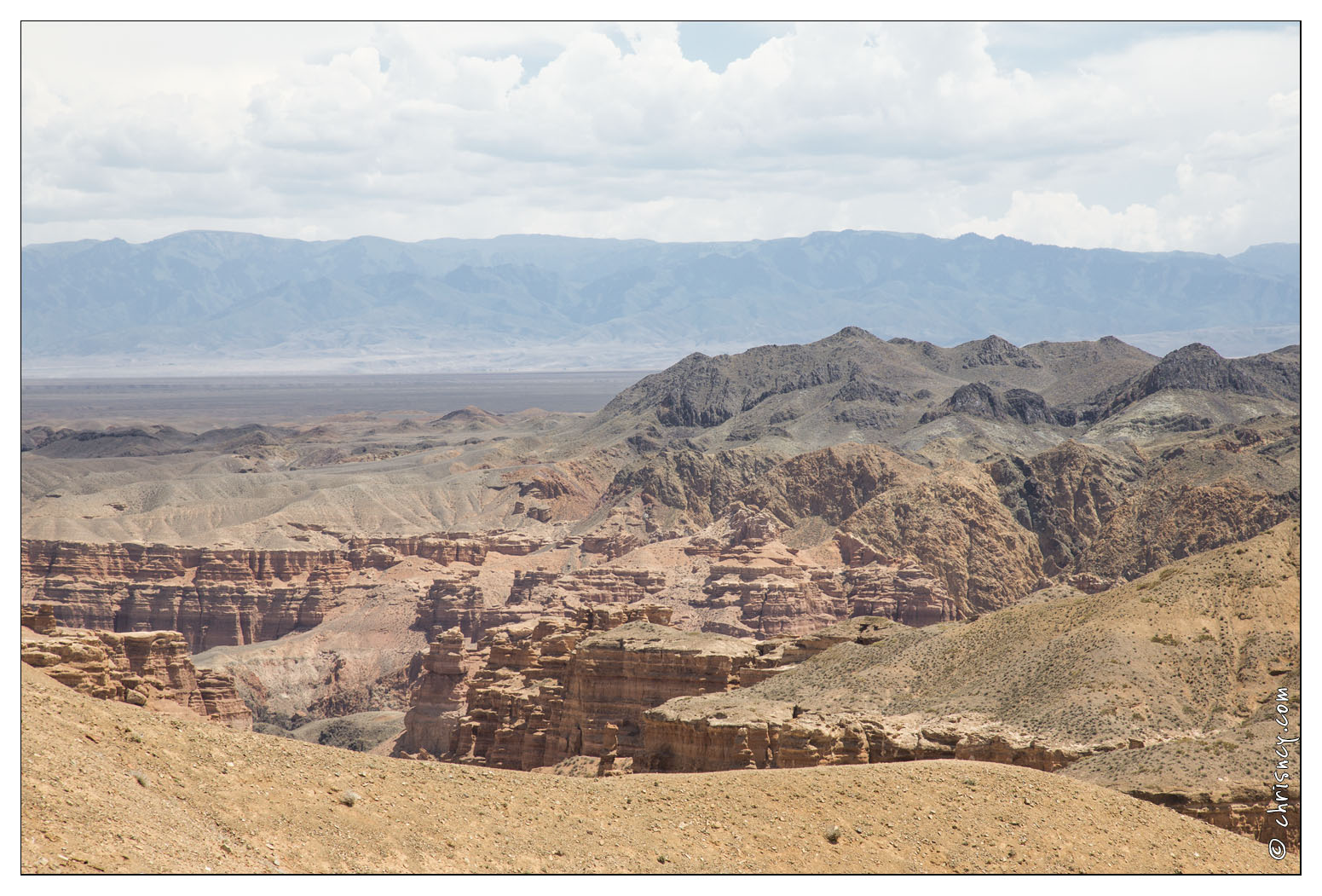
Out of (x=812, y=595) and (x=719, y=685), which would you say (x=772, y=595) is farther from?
(x=719, y=685)

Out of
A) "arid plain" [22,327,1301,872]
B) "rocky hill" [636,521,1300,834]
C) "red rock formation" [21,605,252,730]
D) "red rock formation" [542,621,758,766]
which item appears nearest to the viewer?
"arid plain" [22,327,1301,872]

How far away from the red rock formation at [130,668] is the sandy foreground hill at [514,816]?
76.8 ft

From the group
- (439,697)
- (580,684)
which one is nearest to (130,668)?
(580,684)

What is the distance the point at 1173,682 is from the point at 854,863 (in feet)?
83.9

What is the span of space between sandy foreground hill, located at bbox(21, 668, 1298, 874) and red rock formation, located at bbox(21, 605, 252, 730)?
23.4 meters

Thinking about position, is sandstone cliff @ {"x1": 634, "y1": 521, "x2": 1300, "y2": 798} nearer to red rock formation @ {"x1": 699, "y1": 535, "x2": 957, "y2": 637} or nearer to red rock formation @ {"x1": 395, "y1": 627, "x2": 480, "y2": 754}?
red rock formation @ {"x1": 395, "y1": 627, "x2": 480, "y2": 754}

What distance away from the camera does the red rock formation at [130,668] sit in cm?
6341

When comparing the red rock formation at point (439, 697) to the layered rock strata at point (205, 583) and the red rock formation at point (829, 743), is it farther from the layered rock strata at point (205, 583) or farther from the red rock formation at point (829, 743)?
the layered rock strata at point (205, 583)

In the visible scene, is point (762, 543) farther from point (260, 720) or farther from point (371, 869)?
point (371, 869)

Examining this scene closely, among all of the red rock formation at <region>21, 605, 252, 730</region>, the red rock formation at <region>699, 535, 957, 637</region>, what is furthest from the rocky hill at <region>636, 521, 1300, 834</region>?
the red rock formation at <region>699, 535, 957, 637</region>

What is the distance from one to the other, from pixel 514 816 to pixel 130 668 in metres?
51.5

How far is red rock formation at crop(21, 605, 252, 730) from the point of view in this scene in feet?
208

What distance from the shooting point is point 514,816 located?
111 feet

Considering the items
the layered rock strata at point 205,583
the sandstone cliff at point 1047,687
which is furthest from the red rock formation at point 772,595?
the sandstone cliff at point 1047,687
